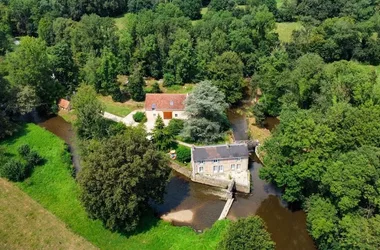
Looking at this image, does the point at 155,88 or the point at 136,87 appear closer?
the point at 136,87

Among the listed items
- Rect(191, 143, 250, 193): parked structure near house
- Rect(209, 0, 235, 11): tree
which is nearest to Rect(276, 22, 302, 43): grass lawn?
Rect(209, 0, 235, 11): tree

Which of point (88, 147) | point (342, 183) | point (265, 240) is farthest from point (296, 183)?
point (88, 147)

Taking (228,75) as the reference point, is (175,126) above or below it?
below

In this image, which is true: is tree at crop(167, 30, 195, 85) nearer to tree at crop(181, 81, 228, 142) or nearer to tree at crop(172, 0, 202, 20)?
tree at crop(181, 81, 228, 142)

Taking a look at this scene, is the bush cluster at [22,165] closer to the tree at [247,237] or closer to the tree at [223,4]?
the tree at [247,237]

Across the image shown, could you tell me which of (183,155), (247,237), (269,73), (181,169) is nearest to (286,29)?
(269,73)

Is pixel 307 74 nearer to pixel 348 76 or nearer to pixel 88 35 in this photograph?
pixel 348 76

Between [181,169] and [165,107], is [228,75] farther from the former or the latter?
[181,169]
